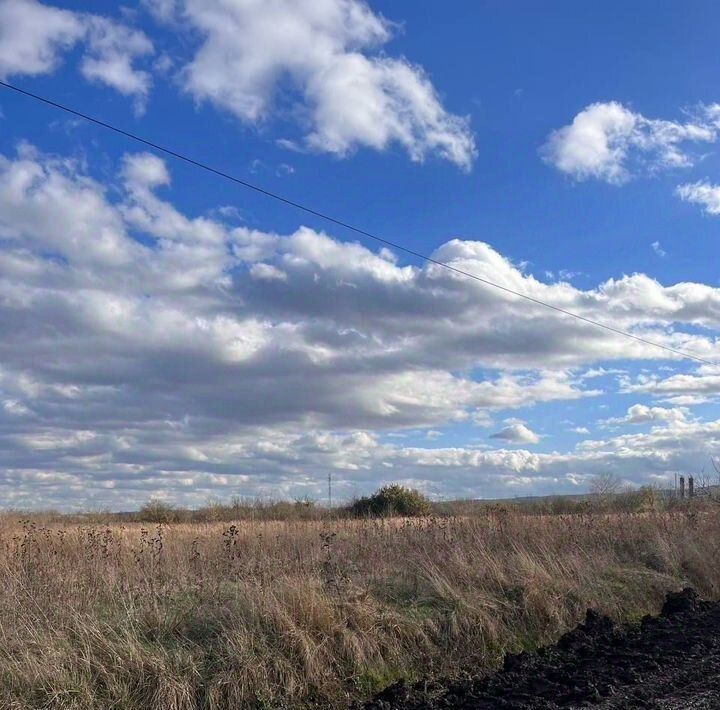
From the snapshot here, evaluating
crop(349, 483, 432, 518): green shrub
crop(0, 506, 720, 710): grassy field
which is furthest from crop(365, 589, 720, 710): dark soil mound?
crop(349, 483, 432, 518): green shrub

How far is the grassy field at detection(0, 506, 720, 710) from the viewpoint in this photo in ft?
25.1

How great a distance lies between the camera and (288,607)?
905cm

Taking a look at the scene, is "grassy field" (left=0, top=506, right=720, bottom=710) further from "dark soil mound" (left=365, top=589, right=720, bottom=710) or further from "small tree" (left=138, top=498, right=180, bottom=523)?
"small tree" (left=138, top=498, right=180, bottom=523)

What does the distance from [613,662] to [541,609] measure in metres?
1.97

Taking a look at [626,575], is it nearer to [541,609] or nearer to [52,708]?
[541,609]

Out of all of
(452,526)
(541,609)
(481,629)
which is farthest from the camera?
(452,526)

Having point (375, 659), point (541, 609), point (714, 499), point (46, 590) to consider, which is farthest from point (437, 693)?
point (714, 499)

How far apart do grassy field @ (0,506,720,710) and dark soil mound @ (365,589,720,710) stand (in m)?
0.56

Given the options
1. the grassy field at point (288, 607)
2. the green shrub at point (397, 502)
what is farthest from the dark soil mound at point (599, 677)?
the green shrub at point (397, 502)

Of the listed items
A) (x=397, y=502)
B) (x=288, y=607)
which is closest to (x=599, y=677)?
(x=288, y=607)

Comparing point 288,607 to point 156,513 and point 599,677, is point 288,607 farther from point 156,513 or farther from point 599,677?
point 156,513

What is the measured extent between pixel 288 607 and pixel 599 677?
131 inches

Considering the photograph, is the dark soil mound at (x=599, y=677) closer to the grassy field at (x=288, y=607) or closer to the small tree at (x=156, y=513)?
the grassy field at (x=288, y=607)

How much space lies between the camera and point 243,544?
1508cm
